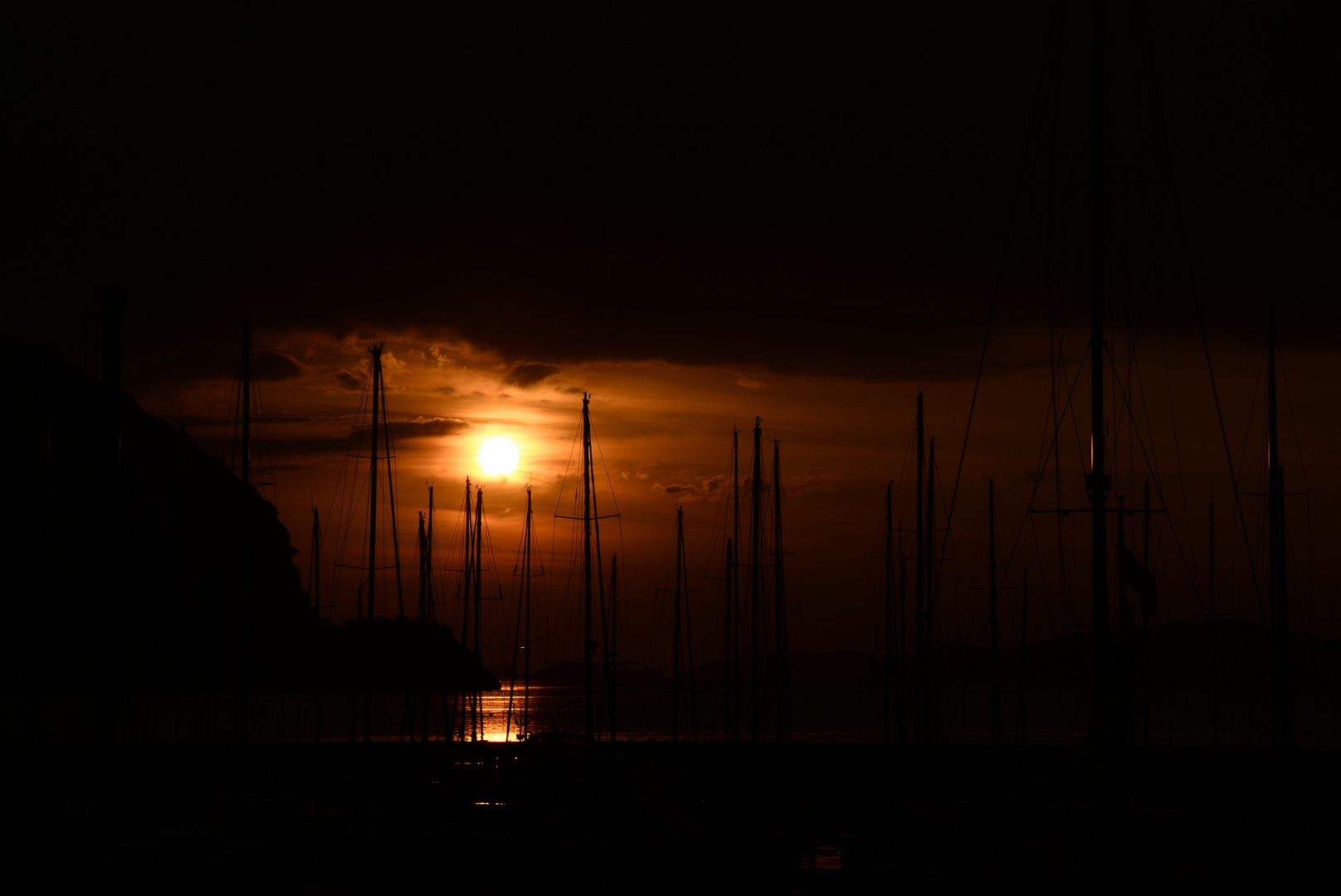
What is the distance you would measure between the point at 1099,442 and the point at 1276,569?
Answer: 19925 millimetres

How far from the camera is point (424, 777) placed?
3550 centimetres

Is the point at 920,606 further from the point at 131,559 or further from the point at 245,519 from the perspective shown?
the point at 131,559

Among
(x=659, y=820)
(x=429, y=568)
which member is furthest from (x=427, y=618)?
(x=659, y=820)

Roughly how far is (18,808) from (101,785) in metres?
14.2

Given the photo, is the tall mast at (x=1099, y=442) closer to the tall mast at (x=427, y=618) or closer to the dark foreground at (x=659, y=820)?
the dark foreground at (x=659, y=820)

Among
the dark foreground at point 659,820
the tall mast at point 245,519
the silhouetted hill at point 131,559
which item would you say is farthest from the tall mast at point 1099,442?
the tall mast at point 245,519

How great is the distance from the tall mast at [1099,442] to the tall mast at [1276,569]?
53.2ft

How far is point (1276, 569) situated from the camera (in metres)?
37.0

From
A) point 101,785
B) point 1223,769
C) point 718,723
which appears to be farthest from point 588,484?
point 718,723

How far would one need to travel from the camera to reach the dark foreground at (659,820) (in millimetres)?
15195

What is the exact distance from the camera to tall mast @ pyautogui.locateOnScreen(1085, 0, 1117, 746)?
20.4 meters

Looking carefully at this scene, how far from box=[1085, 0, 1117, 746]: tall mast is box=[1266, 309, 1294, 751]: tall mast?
16.2 m

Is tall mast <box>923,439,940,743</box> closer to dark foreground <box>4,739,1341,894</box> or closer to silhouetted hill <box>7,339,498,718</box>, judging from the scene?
dark foreground <box>4,739,1341,894</box>

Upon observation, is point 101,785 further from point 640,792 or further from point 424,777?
point 424,777
